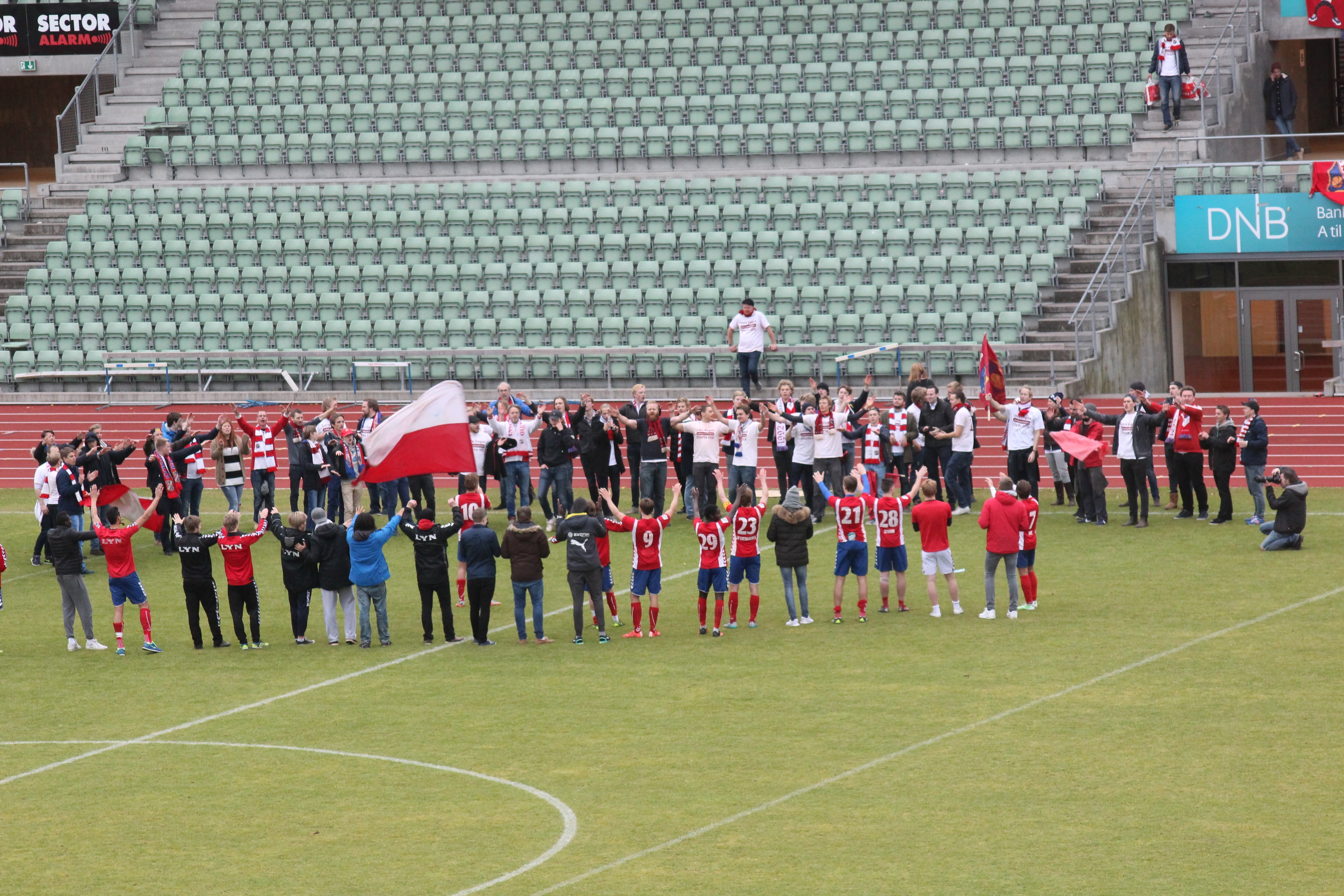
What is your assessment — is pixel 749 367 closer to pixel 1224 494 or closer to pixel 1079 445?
pixel 1079 445

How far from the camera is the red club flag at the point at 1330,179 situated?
3141cm

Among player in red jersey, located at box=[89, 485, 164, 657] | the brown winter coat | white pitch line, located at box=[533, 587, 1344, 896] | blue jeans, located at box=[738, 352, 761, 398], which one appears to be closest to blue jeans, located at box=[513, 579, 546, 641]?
the brown winter coat

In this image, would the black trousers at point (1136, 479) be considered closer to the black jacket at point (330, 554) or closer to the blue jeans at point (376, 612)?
the blue jeans at point (376, 612)

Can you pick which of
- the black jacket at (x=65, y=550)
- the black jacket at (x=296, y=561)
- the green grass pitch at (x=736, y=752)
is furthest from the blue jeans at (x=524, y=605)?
the black jacket at (x=65, y=550)

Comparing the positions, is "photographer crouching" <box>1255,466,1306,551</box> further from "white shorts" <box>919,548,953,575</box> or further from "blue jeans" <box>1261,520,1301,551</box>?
"white shorts" <box>919,548,953,575</box>

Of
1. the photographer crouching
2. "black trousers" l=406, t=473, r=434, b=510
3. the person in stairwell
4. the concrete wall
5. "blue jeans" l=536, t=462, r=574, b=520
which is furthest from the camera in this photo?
the person in stairwell

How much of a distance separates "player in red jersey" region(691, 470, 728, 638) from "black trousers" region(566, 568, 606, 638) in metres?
1.07

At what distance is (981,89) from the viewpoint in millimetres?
36406

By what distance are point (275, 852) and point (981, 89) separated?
27638 mm

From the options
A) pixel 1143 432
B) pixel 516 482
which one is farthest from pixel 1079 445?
pixel 516 482

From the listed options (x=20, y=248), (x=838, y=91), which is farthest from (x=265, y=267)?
(x=838, y=91)

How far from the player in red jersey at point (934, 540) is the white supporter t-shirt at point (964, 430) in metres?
5.15

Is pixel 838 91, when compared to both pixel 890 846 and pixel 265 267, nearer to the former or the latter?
pixel 265 267

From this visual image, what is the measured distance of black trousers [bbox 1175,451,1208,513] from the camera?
77.6 ft
